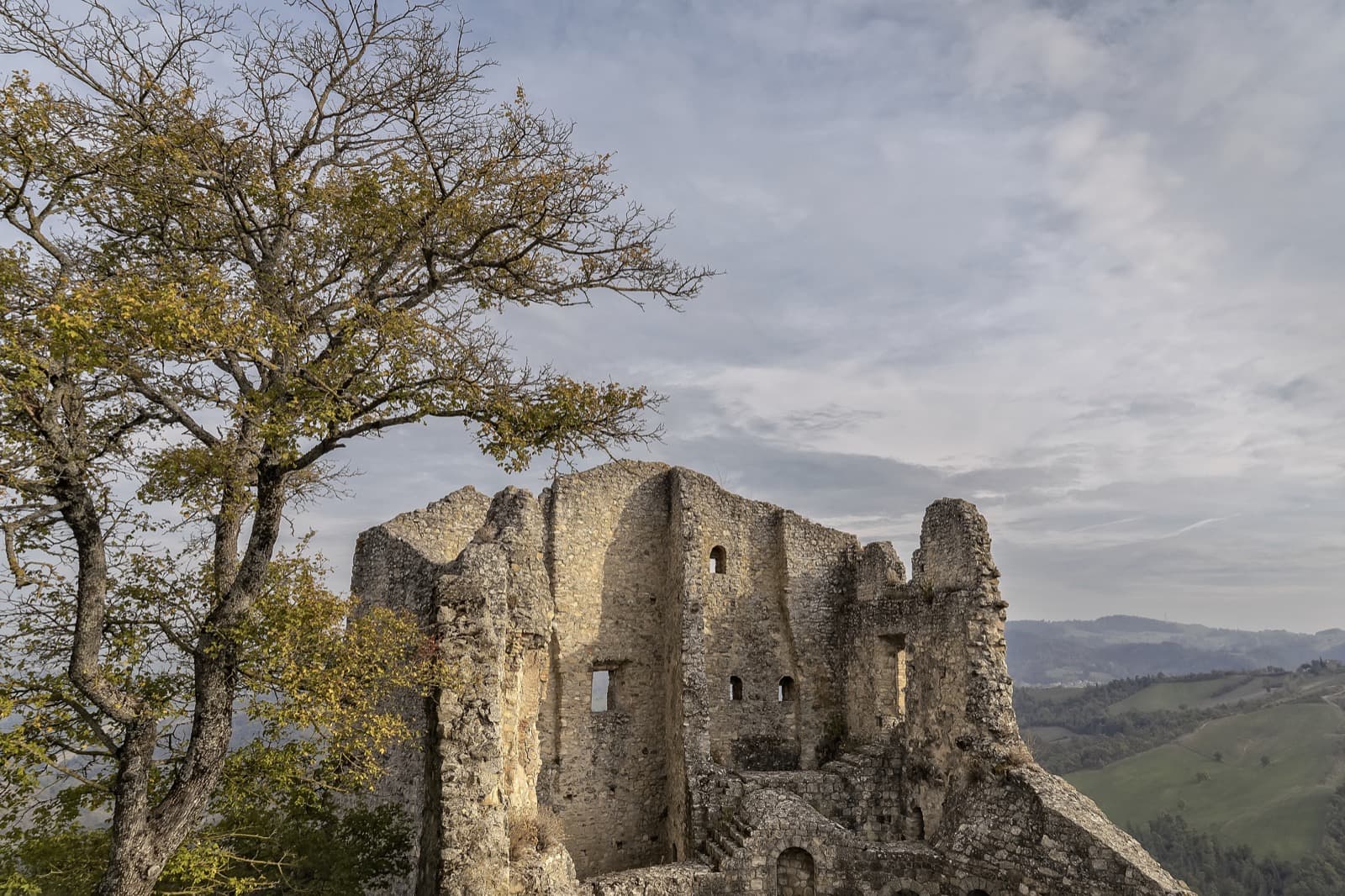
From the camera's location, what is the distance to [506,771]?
1148cm

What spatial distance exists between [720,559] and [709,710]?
4140mm

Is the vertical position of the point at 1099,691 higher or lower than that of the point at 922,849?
lower

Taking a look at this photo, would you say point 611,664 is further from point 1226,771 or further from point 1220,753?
point 1220,753

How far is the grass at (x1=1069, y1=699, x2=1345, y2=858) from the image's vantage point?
271 feet

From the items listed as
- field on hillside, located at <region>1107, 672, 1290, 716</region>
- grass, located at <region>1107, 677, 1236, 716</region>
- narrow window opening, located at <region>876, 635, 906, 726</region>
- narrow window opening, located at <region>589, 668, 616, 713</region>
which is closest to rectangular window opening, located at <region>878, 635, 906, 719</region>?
narrow window opening, located at <region>876, 635, 906, 726</region>

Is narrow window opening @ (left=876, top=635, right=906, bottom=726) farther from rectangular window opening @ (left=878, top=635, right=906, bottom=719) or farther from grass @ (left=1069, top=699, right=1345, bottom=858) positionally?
grass @ (left=1069, top=699, right=1345, bottom=858)

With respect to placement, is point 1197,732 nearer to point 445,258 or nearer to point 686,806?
point 686,806

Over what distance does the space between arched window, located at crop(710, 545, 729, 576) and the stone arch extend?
826cm

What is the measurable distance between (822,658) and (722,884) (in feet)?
27.1

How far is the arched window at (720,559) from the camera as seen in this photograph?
2234 centimetres

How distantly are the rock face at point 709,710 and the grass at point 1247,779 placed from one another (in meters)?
83.7

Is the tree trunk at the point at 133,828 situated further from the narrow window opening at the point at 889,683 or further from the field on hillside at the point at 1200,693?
the field on hillside at the point at 1200,693

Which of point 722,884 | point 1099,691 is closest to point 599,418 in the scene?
point 722,884

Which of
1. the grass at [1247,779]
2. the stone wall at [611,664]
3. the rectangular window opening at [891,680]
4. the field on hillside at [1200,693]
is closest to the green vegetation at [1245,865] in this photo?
the grass at [1247,779]
